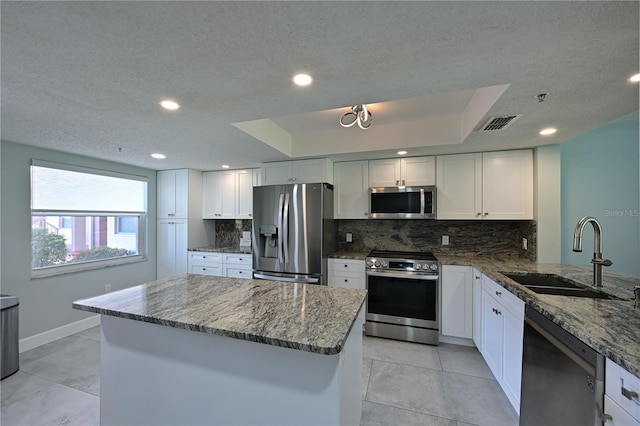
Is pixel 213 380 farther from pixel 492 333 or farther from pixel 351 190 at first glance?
pixel 351 190

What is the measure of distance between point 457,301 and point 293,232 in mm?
2092

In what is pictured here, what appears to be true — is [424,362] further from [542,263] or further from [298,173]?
[298,173]

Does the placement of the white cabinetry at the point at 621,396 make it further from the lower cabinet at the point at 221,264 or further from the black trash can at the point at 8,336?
the black trash can at the point at 8,336

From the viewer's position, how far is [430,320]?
9.76 feet

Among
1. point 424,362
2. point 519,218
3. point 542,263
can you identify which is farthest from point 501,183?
point 424,362

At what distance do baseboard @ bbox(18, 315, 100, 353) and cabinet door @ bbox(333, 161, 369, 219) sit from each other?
3.61 m

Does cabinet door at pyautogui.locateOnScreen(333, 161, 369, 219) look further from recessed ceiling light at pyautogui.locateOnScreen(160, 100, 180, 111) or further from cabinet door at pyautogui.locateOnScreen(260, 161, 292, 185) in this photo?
recessed ceiling light at pyautogui.locateOnScreen(160, 100, 180, 111)

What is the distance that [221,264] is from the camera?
13.2 ft

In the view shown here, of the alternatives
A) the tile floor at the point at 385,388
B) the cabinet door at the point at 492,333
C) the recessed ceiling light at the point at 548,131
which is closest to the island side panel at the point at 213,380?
the tile floor at the point at 385,388

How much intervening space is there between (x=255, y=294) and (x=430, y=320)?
7.25 feet

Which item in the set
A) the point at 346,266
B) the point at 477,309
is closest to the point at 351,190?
the point at 346,266

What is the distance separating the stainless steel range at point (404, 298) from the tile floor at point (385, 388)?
0.62 feet

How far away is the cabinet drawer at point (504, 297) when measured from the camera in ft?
5.95

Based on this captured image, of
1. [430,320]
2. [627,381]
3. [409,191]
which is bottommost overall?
[430,320]
